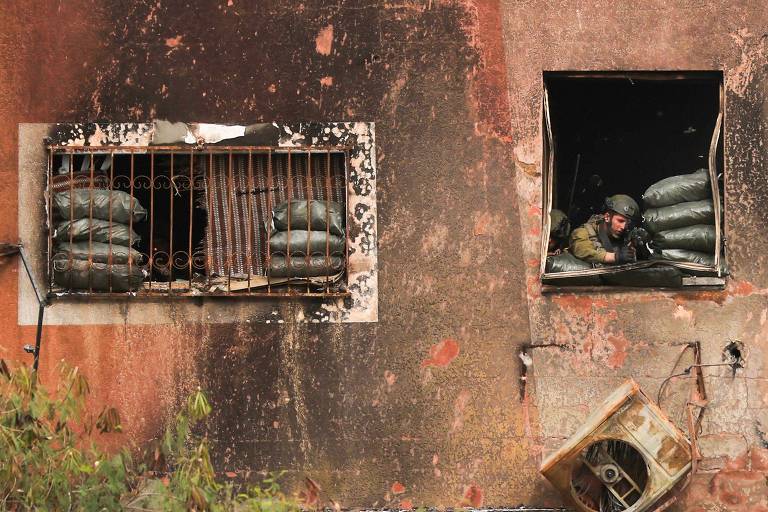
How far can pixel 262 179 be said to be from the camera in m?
6.88

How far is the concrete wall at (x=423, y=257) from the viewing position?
666 cm

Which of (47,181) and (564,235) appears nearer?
(47,181)

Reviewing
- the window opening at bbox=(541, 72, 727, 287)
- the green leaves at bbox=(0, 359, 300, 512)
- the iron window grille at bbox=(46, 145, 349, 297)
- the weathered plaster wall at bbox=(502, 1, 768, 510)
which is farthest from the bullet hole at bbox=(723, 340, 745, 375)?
the green leaves at bbox=(0, 359, 300, 512)

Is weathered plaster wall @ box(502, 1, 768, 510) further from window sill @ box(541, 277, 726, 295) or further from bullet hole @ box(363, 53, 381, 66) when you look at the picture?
bullet hole @ box(363, 53, 381, 66)

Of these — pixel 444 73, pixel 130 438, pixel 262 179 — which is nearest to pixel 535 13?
pixel 444 73

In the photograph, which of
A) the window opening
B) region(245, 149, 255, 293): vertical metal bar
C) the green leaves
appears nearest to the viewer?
the green leaves

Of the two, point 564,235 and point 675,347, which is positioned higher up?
point 564,235

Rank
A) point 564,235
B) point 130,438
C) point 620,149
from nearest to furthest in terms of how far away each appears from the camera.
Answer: point 130,438 < point 564,235 < point 620,149

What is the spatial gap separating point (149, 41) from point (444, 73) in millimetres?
1810

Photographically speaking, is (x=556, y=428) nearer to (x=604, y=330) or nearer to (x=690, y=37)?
(x=604, y=330)

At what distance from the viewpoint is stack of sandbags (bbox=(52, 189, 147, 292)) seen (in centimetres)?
668

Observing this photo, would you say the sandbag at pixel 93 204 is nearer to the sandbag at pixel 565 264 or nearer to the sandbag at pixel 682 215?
the sandbag at pixel 565 264

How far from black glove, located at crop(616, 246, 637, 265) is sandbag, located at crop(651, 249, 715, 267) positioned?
194mm

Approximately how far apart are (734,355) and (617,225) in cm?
116
